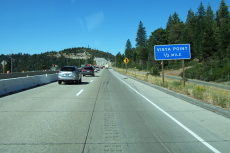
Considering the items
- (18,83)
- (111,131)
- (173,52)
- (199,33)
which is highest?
(199,33)

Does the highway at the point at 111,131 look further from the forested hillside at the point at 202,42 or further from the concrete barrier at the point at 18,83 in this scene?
the forested hillside at the point at 202,42

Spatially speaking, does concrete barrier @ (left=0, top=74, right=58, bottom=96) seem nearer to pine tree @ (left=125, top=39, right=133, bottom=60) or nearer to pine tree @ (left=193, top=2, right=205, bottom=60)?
pine tree @ (left=193, top=2, right=205, bottom=60)

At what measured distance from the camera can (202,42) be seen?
62.6 m

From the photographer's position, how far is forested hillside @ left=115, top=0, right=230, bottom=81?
2013 inches

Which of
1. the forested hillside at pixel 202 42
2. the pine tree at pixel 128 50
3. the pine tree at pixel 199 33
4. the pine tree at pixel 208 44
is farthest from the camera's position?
the pine tree at pixel 128 50

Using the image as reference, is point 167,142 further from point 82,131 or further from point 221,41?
point 221,41

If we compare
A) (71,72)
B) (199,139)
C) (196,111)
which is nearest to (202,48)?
(71,72)

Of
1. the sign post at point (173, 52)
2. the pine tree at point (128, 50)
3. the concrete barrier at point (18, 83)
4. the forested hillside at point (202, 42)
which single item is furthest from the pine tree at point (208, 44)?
the pine tree at point (128, 50)

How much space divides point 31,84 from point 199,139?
17.6 meters

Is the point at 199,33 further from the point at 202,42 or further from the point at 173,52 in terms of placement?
the point at 173,52

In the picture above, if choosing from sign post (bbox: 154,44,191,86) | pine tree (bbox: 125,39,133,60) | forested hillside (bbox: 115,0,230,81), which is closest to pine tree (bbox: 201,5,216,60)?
forested hillside (bbox: 115,0,230,81)

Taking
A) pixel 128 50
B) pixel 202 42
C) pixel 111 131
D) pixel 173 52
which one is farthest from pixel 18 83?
pixel 128 50

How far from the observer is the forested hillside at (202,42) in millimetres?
51125

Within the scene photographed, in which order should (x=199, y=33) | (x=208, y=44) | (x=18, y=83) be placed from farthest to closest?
(x=199, y=33) → (x=208, y=44) → (x=18, y=83)
